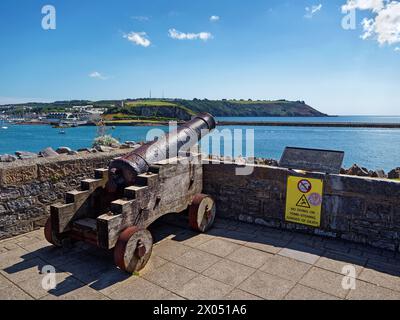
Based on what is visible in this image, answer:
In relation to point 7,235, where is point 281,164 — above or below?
above

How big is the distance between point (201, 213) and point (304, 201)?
162cm

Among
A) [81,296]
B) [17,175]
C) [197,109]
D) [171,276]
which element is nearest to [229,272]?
[171,276]

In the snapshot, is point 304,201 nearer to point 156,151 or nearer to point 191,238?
point 191,238

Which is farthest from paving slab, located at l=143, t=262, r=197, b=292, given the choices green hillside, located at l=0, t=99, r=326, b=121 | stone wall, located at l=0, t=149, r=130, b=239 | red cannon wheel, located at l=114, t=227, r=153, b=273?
green hillside, located at l=0, t=99, r=326, b=121

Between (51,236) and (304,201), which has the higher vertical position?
(304,201)

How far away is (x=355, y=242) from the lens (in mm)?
4758

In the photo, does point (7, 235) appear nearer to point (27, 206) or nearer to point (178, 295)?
point (27, 206)

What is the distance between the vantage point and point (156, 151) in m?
4.98

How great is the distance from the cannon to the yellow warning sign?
1257 mm

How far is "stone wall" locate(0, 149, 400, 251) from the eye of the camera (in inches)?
180

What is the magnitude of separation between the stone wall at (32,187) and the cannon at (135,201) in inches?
33.7

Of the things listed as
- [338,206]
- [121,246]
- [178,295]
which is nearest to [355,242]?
[338,206]

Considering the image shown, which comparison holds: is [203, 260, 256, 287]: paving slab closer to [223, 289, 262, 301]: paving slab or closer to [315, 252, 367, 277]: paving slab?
[223, 289, 262, 301]: paving slab
